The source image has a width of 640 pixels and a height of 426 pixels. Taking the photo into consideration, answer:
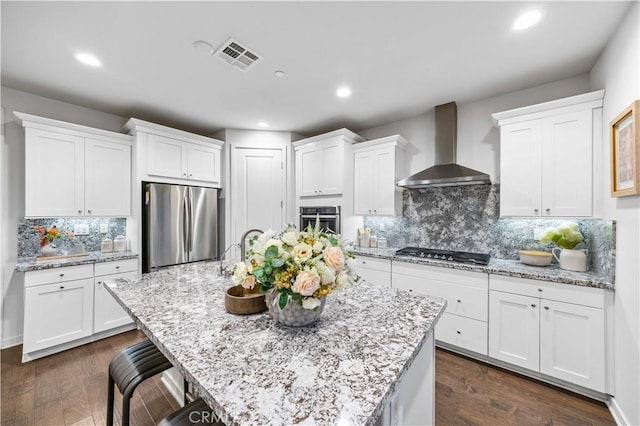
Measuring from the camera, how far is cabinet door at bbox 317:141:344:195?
11.2 feet

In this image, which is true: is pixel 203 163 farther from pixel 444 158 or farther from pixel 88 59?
pixel 444 158

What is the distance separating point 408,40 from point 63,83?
319 centimetres

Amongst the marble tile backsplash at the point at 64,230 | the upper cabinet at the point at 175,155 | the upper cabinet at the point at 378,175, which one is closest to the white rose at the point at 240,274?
the upper cabinet at the point at 378,175

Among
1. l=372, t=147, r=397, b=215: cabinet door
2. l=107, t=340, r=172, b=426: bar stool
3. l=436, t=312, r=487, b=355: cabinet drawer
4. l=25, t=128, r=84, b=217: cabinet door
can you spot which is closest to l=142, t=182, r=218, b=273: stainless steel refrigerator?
l=25, t=128, r=84, b=217: cabinet door

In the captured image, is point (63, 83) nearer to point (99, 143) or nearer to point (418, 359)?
point (99, 143)

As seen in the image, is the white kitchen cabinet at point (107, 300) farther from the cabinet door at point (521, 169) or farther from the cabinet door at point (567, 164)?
the cabinet door at point (567, 164)

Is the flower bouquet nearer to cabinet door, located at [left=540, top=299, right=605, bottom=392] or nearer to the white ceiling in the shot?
the white ceiling

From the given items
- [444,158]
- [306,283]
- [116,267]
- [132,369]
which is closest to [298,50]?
[306,283]

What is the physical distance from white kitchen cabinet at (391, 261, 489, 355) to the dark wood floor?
0.67 feet

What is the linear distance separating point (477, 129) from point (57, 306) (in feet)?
15.6

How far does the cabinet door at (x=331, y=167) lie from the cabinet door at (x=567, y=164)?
6.77 ft

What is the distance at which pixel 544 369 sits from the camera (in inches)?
80.0

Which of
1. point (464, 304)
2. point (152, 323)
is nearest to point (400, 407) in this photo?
point (152, 323)

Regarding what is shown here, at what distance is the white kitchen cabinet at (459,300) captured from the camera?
7.57 ft
